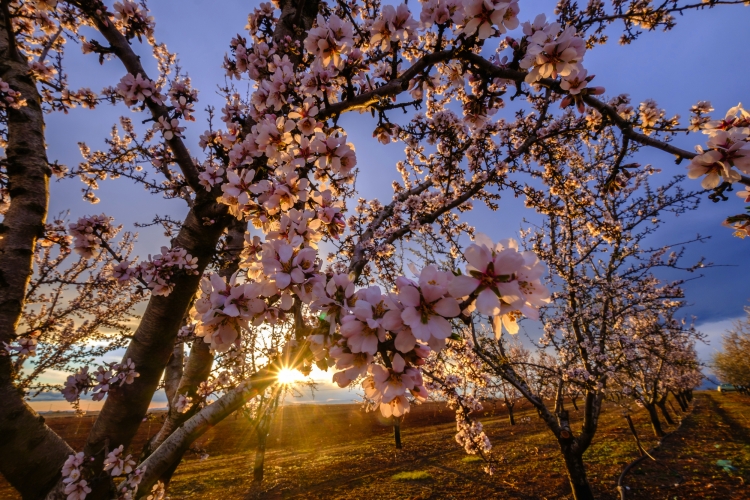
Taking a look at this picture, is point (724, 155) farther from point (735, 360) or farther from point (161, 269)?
point (735, 360)

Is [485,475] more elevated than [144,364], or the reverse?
[144,364]

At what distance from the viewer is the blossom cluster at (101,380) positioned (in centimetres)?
222

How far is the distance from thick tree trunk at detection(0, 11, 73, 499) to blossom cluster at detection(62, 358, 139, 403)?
0.80 ft

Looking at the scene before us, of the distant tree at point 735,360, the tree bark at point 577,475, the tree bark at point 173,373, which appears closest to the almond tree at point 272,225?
the tree bark at point 173,373

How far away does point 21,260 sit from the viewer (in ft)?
7.89

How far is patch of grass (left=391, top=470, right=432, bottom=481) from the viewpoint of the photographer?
9.76 meters

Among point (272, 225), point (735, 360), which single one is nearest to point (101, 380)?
point (272, 225)

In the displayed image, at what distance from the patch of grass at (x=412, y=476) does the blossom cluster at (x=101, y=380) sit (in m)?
10.4

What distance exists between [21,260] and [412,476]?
11547mm

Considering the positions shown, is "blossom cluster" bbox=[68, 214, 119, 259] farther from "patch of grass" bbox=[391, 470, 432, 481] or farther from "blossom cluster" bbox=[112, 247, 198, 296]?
"patch of grass" bbox=[391, 470, 432, 481]

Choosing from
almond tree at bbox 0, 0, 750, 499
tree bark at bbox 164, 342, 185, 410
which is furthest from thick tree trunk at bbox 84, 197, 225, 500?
tree bark at bbox 164, 342, 185, 410

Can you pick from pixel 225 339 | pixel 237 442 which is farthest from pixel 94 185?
pixel 237 442

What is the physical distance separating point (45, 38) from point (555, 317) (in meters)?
11.9

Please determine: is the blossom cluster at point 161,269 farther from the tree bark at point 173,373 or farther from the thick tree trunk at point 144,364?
the tree bark at point 173,373
